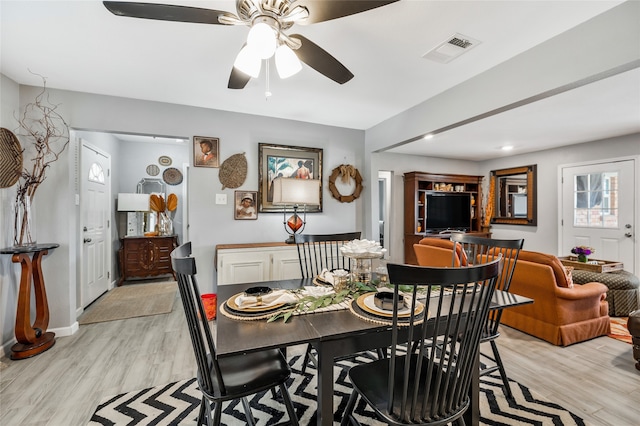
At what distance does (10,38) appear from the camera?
1.99m

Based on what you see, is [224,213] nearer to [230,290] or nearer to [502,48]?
[230,290]

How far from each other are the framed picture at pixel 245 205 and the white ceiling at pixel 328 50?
0.98 m

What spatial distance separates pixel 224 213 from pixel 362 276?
2221 mm

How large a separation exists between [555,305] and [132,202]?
559 cm

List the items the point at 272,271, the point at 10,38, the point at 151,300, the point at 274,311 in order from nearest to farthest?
the point at 274,311
the point at 10,38
the point at 272,271
the point at 151,300

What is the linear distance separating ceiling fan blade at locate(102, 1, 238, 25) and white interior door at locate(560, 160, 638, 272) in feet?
18.9

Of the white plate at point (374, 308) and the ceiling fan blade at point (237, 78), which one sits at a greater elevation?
the ceiling fan blade at point (237, 78)

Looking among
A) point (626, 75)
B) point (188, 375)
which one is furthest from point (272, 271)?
point (626, 75)

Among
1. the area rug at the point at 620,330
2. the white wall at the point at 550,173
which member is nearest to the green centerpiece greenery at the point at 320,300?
the area rug at the point at 620,330

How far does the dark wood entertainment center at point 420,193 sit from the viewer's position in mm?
5371

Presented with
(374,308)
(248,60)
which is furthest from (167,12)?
(374,308)

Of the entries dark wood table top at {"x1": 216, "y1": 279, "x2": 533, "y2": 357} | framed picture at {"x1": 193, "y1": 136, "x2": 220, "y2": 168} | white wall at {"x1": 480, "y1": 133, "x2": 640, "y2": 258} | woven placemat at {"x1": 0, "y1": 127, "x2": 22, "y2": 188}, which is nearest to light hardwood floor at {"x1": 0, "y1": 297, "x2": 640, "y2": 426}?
dark wood table top at {"x1": 216, "y1": 279, "x2": 533, "y2": 357}

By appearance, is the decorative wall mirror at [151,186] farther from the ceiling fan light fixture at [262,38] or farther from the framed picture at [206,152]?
the ceiling fan light fixture at [262,38]

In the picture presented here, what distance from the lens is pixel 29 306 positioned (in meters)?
2.49
